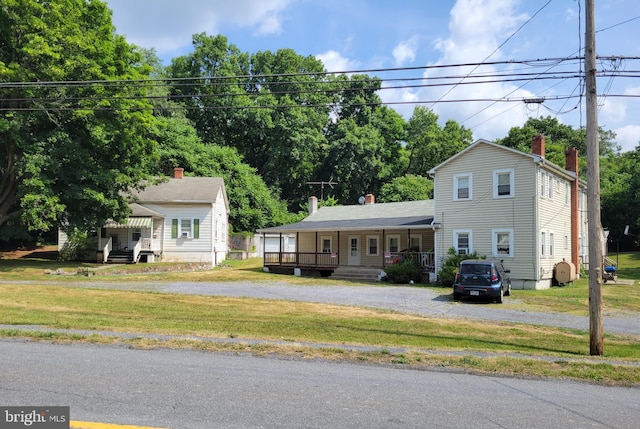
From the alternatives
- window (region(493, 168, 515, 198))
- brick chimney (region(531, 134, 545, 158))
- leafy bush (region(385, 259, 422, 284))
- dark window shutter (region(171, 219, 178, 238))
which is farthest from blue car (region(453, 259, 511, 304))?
dark window shutter (region(171, 219, 178, 238))

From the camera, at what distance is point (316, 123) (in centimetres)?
6081

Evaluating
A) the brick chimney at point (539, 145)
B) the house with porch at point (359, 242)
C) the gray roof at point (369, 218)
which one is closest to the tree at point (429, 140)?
the gray roof at point (369, 218)

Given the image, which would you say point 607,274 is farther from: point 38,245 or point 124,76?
point 38,245

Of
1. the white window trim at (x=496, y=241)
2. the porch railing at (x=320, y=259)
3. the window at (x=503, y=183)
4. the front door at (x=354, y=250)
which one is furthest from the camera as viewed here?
the front door at (x=354, y=250)

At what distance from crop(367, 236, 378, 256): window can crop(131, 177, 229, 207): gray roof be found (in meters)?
11.8

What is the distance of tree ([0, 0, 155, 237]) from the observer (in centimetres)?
2567

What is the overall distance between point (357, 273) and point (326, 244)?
6.46 metres

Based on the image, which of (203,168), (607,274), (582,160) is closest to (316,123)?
(203,168)

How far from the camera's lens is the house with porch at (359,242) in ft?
102

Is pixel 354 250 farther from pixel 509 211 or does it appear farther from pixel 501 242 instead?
pixel 509 211

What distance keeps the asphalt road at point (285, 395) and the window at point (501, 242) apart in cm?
1956

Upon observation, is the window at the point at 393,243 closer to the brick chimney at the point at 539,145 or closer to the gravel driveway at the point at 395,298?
the gravel driveway at the point at 395,298

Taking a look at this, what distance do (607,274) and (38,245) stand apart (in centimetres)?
4353

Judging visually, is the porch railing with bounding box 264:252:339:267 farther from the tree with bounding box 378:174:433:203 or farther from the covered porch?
the tree with bounding box 378:174:433:203
